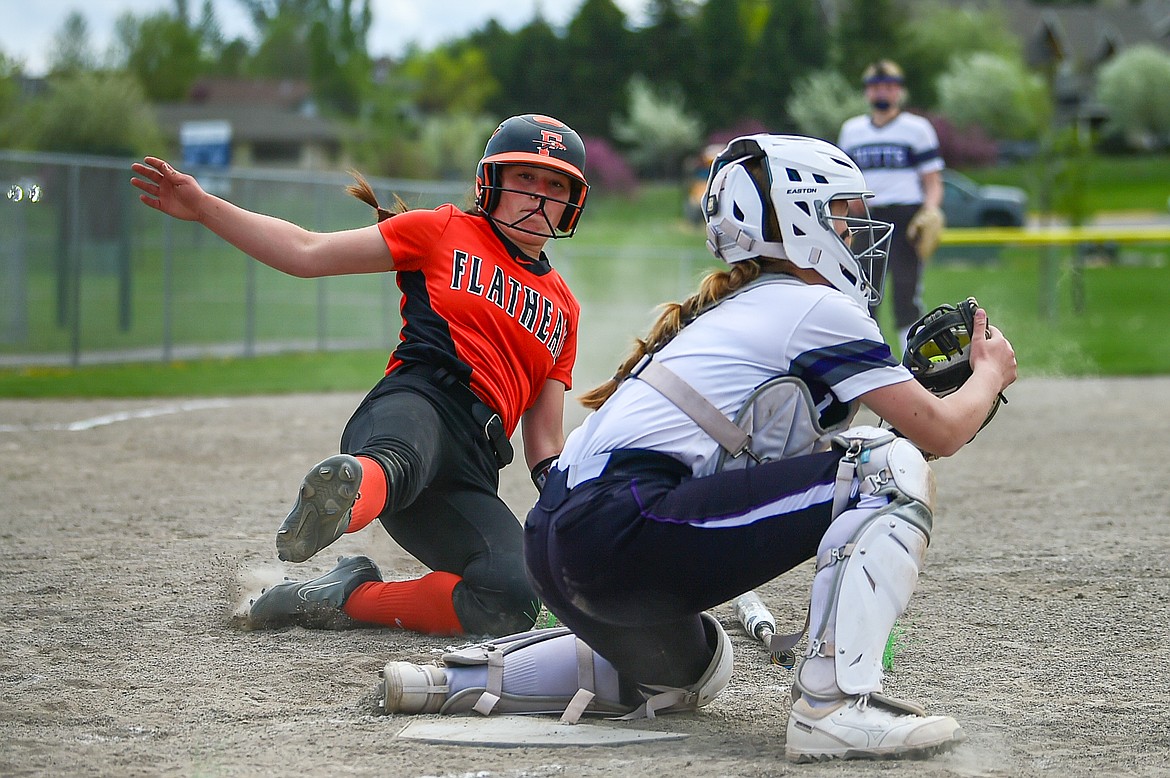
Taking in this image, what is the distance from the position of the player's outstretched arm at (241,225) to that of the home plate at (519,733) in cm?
149

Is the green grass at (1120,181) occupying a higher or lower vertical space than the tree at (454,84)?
lower

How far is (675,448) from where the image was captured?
3027 millimetres

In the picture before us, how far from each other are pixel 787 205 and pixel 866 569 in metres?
0.87

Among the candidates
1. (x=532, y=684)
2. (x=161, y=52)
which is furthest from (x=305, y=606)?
(x=161, y=52)

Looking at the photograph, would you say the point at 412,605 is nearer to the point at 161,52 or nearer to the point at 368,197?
the point at 368,197

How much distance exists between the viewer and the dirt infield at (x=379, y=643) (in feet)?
9.87

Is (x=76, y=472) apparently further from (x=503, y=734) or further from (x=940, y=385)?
(x=940, y=385)

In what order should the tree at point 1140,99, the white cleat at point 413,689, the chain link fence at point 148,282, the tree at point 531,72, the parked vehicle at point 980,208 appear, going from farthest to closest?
the tree at point 531,72
the tree at point 1140,99
the parked vehicle at point 980,208
the chain link fence at point 148,282
the white cleat at point 413,689

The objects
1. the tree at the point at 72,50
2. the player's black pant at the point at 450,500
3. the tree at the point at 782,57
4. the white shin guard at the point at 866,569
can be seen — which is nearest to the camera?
the white shin guard at the point at 866,569

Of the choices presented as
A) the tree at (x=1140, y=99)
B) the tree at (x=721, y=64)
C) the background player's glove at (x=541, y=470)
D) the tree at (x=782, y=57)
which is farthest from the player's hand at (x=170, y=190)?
the tree at (x=1140, y=99)

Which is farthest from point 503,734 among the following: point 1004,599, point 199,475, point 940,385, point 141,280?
point 141,280

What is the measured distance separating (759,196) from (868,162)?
7.28 m

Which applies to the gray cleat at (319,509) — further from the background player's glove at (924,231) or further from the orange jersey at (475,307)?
the background player's glove at (924,231)

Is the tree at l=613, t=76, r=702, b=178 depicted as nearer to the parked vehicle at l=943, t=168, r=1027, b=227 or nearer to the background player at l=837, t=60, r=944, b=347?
the parked vehicle at l=943, t=168, r=1027, b=227
